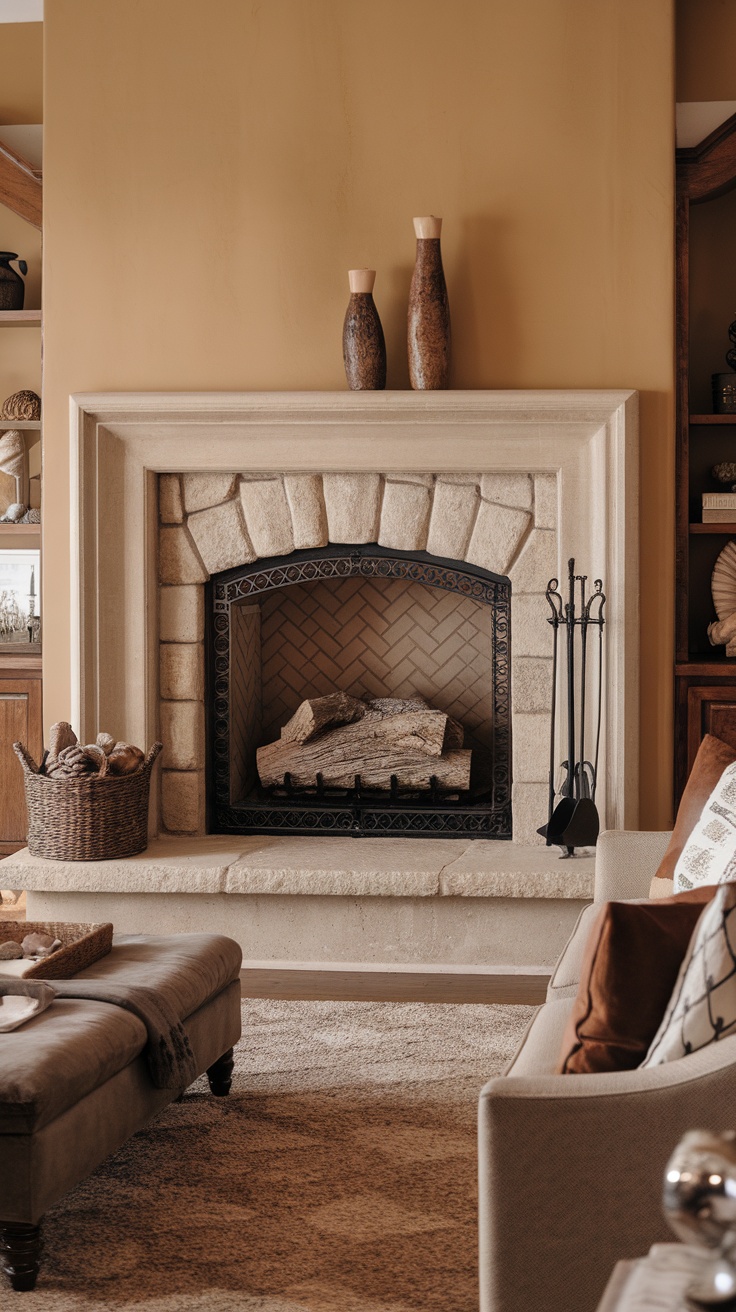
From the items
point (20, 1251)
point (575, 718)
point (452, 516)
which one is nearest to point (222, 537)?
point (452, 516)

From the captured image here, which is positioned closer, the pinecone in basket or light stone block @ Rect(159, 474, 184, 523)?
the pinecone in basket

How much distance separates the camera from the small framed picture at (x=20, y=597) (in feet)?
16.3

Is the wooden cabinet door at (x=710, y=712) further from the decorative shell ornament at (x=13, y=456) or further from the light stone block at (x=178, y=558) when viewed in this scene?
the decorative shell ornament at (x=13, y=456)

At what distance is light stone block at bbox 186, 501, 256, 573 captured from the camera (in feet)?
14.0

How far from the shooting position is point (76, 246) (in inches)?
166

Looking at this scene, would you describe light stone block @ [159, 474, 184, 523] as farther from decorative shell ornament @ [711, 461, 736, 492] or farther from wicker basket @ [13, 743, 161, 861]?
decorative shell ornament @ [711, 461, 736, 492]

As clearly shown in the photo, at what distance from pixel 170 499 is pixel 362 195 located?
114 cm

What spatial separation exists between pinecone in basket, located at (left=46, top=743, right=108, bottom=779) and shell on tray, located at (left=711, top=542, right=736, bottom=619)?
204cm

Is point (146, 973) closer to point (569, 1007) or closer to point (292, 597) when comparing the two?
point (569, 1007)

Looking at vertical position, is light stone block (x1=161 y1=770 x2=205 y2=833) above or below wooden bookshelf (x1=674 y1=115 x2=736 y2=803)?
below

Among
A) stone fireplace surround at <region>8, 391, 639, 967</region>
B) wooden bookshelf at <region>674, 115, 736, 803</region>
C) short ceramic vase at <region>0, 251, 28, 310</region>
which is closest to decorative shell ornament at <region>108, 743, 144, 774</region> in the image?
stone fireplace surround at <region>8, 391, 639, 967</region>

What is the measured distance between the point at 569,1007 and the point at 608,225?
266 cm

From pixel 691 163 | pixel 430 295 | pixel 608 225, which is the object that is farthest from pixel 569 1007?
pixel 691 163

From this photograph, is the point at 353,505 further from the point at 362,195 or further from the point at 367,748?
the point at 362,195
